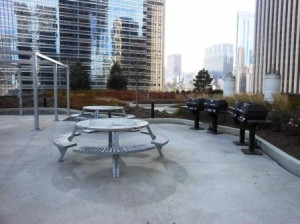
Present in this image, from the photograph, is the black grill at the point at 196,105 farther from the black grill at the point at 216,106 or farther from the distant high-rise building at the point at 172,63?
the distant high-rise building at the point at 172,63

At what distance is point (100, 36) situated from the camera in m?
81.4

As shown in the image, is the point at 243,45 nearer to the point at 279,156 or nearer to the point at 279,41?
the point at 279,41

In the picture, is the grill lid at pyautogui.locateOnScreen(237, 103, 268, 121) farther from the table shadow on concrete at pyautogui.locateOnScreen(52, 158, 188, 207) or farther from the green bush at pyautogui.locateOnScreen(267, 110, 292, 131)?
the table shadow on concrete at pyautogui.locateOnScreen(52, 158, 188, 207)

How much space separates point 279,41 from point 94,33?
49897 millimetres

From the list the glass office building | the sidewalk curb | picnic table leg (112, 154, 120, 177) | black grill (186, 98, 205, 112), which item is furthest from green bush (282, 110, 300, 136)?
the glass office building

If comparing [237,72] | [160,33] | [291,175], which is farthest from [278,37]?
[291,175]

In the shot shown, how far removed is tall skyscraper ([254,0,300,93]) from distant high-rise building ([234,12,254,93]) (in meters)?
4.36

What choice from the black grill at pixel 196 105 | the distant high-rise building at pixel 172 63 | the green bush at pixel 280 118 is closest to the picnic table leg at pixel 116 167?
the green bush at pixel 280 118

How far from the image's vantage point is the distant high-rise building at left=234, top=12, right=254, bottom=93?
249 ft

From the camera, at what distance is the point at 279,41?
62031mm

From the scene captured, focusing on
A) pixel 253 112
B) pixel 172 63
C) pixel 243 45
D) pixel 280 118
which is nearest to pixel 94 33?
pixel 172 63

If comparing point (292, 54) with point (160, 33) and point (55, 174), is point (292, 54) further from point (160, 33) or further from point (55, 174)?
point (55, 174)

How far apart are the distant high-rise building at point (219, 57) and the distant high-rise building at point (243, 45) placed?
2.82m

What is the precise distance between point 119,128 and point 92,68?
256ft
